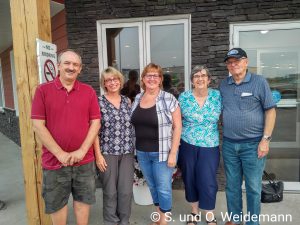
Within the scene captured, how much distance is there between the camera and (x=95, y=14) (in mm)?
3461

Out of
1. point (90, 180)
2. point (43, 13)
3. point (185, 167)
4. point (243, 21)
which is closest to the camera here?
point (90, 180)

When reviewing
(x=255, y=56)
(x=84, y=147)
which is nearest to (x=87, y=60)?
(x=84, y=147)

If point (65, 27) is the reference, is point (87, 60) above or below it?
below

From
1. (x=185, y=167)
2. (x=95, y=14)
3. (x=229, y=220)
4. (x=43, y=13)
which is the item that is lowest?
(x=229, y=220)

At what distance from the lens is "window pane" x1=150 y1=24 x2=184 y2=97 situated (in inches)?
138

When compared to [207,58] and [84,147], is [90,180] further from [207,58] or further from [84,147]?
[207,58]

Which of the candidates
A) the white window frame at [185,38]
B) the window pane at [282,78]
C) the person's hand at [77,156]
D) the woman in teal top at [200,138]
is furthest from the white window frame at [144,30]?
the person's hand at [77,156]

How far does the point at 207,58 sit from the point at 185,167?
1.47 metres

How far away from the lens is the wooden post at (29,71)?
7.55 ft

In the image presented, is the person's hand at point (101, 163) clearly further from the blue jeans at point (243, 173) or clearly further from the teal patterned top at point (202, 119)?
the blue jeans at point (243, 173)

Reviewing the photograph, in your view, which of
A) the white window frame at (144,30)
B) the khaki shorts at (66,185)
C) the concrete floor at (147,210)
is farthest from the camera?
the white window frame at (144,30)

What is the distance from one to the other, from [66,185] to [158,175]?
2.62 feet

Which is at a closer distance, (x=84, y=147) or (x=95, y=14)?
(x=84, y=147)

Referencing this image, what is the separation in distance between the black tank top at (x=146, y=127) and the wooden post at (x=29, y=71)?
89 cm
